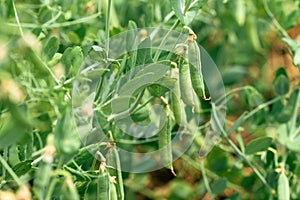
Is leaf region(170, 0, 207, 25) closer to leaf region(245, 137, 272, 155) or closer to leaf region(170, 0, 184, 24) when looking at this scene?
leaf region(170, 0, 184, 24)

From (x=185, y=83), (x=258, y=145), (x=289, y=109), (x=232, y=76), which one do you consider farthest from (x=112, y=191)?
(x=232, y=76)

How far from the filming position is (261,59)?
1958 mm

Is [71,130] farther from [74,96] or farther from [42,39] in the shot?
[42,39]

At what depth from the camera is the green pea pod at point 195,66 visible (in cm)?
85

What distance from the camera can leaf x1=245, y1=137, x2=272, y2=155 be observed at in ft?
3.73

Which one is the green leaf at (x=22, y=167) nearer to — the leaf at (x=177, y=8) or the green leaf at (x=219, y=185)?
the leaf at (x=177, y=8)

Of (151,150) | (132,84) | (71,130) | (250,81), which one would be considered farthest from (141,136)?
(250,81)

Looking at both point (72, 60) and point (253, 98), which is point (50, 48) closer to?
point (72, 60)

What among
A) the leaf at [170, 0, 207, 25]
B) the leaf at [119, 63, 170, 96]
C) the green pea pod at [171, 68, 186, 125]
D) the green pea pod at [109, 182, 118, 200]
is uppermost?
the leaf at [170, 0, 207, 25]

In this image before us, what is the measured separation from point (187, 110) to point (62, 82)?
0.89 feet

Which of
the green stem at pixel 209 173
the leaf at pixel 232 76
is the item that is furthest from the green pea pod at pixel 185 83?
the leaf at pixel 232 76

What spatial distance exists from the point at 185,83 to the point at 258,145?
343 mm

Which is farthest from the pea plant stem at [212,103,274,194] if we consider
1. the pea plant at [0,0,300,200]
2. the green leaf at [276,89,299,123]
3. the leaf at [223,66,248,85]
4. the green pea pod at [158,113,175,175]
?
the leaf at [223,66,248,85]

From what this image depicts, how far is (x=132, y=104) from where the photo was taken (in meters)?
0.97
